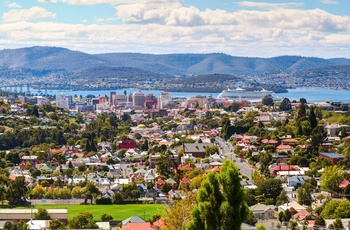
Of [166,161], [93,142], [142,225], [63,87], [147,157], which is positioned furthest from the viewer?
[63,87]

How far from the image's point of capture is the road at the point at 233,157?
121 feet

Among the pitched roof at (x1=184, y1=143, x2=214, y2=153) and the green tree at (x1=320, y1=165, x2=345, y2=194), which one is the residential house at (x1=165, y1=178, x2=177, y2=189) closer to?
the green tree at (x1=320, y1=165, x2=345, y2=194)

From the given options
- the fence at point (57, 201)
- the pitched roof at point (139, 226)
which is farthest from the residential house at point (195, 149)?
the pitched roof at point (139, 226)

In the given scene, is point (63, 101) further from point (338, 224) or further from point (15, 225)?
point (338, 224)

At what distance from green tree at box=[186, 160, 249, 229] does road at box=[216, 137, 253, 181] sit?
76.6 feet

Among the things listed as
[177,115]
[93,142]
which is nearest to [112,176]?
[93,142]

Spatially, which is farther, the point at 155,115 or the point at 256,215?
the point at 155,115

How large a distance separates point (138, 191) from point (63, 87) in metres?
162

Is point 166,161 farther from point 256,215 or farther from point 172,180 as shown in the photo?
point 256,215

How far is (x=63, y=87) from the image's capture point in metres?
193

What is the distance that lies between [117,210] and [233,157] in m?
14.3

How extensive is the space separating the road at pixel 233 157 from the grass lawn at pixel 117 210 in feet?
20.0

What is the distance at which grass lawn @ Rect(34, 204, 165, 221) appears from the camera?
2789 cm

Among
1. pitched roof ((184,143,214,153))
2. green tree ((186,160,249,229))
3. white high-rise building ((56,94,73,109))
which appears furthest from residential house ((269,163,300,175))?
white high-rise building ((56,94,73,109))
